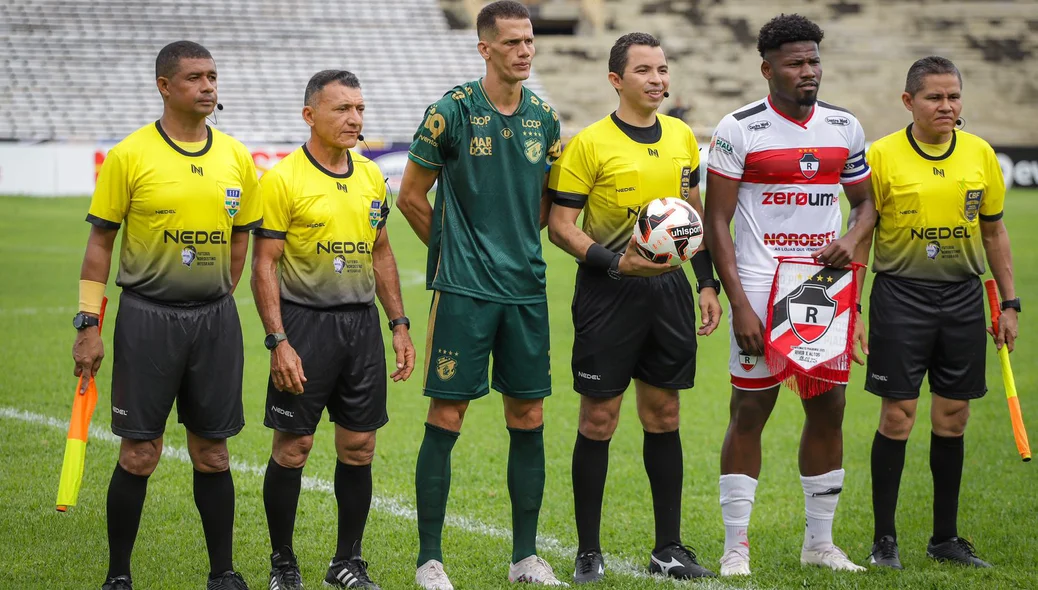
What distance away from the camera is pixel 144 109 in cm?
3180

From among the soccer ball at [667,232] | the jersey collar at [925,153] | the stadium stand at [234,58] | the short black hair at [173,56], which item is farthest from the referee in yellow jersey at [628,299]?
the stadium stand at [234,58]

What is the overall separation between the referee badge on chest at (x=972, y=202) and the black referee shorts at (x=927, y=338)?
0.32 m

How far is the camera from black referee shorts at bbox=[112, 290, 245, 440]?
4535mm

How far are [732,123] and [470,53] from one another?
31891 millimetres

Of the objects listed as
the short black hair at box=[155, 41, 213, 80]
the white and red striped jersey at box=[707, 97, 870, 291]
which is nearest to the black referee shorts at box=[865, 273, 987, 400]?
the white and red striped jersey at box=[707, 97, 870, 291]

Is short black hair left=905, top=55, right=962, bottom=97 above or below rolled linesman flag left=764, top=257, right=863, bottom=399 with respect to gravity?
above

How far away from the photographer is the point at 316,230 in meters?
4.84

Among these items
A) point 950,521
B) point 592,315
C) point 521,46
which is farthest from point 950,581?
point 521,46

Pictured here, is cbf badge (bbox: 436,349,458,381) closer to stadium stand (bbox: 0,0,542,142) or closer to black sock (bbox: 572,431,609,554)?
black sock (bbox: 572,431,609,554)

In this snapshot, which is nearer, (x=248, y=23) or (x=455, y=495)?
(x=455, y=495)

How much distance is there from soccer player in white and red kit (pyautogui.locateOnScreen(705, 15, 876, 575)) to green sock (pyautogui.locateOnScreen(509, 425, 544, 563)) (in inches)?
35.0

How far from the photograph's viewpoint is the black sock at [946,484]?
5473mm

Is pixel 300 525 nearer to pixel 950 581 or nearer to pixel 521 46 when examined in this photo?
pixel 521 46

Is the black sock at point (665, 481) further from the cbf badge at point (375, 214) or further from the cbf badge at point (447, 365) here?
the cbf badge at point (375, 214)
